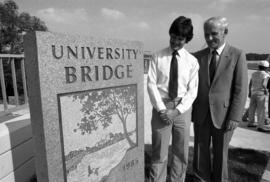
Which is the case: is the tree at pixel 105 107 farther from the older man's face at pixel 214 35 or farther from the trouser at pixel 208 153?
the older man's face at pixel 214 35

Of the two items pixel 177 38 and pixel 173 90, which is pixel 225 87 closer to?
pixel 173 90

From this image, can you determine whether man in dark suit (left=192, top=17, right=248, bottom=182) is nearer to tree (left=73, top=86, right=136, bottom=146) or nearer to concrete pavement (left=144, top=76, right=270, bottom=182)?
tree (left=73, top=86, right=136, bottom=146)

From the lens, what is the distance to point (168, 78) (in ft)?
6.83

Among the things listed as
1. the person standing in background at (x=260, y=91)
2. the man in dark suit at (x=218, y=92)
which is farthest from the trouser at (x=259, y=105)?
the man in dark suit at (x=218, y=92)

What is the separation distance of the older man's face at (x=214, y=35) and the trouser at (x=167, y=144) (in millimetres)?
752

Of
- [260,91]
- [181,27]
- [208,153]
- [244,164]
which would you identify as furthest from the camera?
[260,91]

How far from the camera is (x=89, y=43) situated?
181 cm

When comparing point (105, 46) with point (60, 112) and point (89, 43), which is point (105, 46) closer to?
point (89, 43)

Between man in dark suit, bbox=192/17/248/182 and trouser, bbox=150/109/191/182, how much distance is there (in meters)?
0.25

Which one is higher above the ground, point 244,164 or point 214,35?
point 214,35

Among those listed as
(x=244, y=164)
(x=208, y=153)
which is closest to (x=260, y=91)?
(x=244, y=164)

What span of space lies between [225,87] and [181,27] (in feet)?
2.56

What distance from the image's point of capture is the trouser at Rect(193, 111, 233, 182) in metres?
2.27

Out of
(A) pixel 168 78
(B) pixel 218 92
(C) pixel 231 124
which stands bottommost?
(C) pixel 231 124
